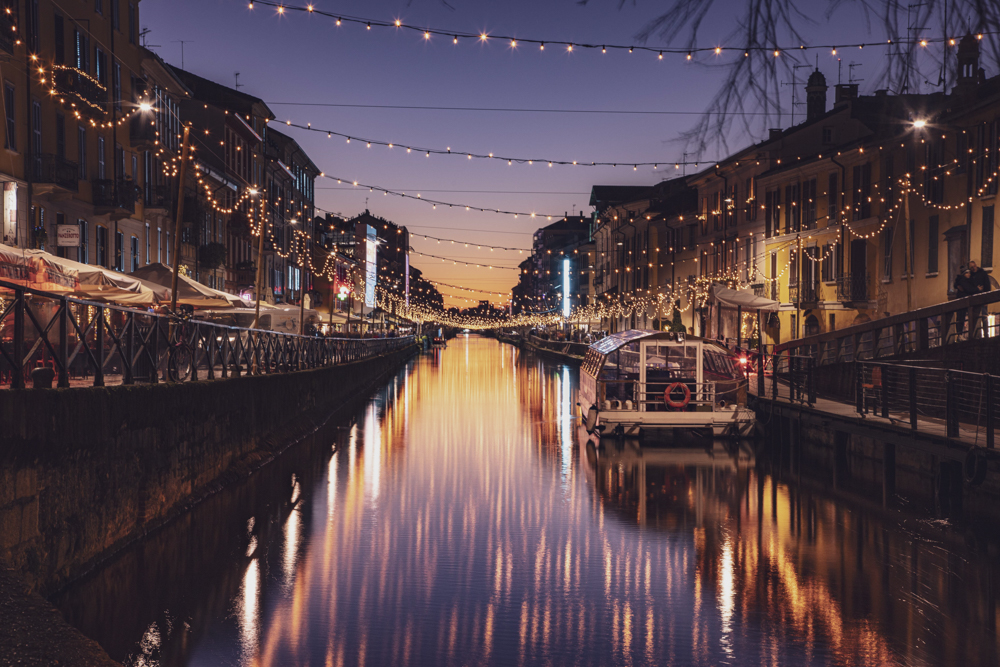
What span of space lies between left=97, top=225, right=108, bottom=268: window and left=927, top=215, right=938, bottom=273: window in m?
28.6

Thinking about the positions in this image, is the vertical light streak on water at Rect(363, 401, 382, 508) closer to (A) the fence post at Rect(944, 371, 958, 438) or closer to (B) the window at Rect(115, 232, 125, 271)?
(A) the fence post at Rect(944, 371, 958, 438)

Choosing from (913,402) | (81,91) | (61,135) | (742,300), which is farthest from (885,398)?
(81,91)

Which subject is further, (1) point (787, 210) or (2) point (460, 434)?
(1) point (787, 210)

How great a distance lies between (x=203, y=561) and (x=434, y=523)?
3.28 m

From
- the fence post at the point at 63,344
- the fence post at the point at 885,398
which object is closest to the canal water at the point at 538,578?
the fence post at the point at 63,344

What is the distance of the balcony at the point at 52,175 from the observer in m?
28.1

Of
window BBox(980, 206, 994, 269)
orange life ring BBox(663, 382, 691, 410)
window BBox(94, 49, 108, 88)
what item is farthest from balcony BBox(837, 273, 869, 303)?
window BBox(94, 49, 108, 88)

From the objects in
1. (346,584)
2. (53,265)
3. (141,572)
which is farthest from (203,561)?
(53,265)

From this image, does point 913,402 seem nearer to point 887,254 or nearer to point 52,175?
point 52,175

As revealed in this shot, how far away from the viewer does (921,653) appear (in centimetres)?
759

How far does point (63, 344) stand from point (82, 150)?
24929 millimetres

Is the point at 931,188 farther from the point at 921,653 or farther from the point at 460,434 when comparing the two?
the point at 921,653

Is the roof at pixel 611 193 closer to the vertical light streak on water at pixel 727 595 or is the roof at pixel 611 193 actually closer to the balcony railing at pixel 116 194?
the balcony railing at pixel 116 194

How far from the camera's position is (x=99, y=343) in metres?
11.0
